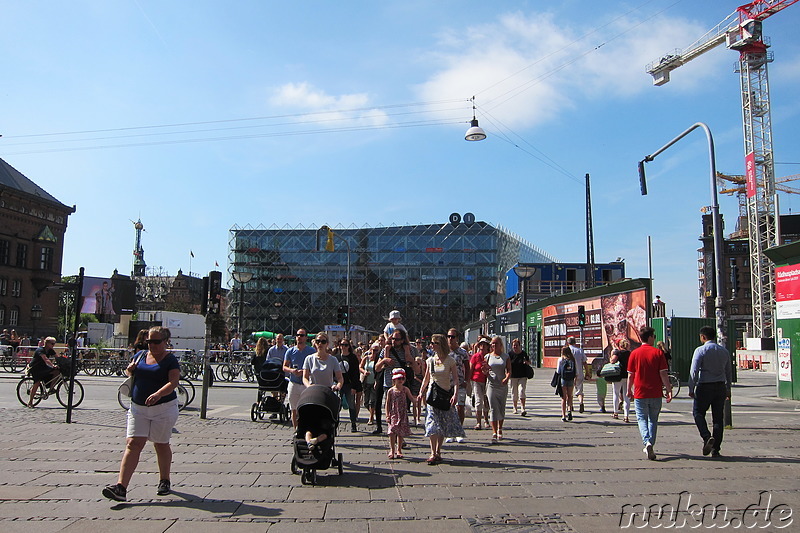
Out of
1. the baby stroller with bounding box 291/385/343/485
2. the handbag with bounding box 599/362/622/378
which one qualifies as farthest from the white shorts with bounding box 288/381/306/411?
the handbag with bounding box 599/362/622/378

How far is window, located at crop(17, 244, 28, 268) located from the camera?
6228cm

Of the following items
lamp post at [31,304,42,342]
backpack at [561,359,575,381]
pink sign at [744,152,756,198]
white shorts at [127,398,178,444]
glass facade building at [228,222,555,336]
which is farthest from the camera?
glass facade building at [228,222,555,336]

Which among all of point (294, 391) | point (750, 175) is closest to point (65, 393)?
point (294, 391)

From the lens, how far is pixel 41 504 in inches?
248

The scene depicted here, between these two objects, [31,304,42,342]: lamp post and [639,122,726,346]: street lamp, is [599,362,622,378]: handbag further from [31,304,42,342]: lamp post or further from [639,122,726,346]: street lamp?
[31,304,42,342]: lamp post

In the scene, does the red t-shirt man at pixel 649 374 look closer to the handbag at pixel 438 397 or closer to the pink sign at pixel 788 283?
the handbag at pixel 438 397

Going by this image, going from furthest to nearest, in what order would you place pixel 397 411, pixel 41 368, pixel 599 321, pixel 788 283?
pixel 599 321
pixel 788 283
pixel 41 368
pixel 397 411

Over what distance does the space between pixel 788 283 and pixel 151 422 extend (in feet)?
58.1

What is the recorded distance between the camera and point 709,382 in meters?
9.27

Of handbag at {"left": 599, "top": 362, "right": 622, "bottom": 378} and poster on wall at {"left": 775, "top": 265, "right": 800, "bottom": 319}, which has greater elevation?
poster on wall at {"left": 775, "top": 265, "right": 800, "bottom": 319}

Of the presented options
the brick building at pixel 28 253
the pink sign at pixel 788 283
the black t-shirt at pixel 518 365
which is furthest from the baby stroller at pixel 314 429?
the brick building at pixel 28 253

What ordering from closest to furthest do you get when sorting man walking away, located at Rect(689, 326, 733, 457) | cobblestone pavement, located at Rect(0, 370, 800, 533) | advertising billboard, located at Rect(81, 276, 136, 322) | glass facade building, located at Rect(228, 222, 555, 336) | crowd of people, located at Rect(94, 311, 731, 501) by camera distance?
cobblestone pavement, located at Rect(0, 370, 800, 533) < crowd of people, located at Rect(94, 311, 731, 501) < man walking away, located at Rect(689, 326, 733, 457) < advertising billboard, located at Rect(81, 276, 136, 322) < glass facade building, located at Rect(228, 222, 555, 336)

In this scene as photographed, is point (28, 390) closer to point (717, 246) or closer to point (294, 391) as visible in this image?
point (294, 391)

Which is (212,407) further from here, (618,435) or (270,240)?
(270,240)
